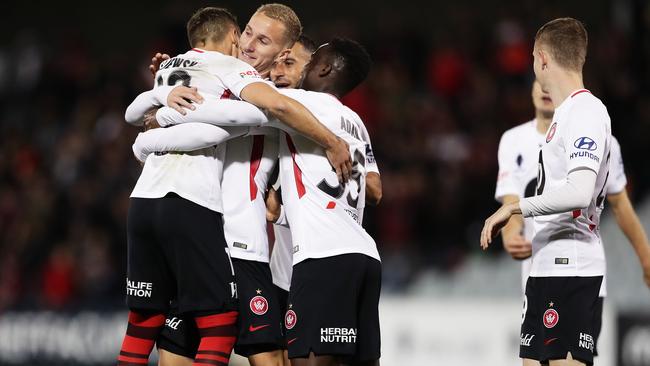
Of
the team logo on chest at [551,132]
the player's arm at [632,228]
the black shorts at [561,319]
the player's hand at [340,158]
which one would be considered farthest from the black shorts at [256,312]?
the player's arm at [632,228]

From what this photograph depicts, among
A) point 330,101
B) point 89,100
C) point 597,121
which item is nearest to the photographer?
point 597,121

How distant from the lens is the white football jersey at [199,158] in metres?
5.37

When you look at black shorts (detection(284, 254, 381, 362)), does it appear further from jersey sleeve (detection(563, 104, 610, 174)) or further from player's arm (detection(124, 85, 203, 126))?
jersey sleeve (detection(563, 104, 610, 174))

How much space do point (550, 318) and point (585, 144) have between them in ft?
3.17

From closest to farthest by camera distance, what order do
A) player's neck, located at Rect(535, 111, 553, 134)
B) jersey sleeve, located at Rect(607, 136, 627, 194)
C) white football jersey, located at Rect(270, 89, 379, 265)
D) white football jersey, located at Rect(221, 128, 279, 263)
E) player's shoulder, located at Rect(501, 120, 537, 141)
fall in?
white football jersey, located at Rect(270, 89, 379, 265) < white football jersey, located at Rect(221, 128, 279, 263) < jersey sleeve, located at Rect(607, 136, 627, 194) < player's neck, located at Rect(535, 111, 553, 134) < player's shoulder, located at Rect(501, 120, 537, 141)

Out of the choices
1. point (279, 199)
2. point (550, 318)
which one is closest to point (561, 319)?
point (550, 318)

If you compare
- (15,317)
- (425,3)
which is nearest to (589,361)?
(15,317)

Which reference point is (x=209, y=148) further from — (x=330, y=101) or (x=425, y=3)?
(x=425, y=3)

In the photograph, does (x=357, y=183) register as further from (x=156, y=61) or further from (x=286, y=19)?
(x=156, y=61)

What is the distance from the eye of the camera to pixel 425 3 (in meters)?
16.7

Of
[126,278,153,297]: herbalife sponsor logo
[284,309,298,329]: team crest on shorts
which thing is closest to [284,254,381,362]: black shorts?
[284,309,298,329]: team crest on shorts

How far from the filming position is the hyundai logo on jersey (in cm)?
506

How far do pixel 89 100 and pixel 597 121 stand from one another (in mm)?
12516

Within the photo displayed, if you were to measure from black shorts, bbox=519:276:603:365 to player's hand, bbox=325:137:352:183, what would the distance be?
1.23 meters
